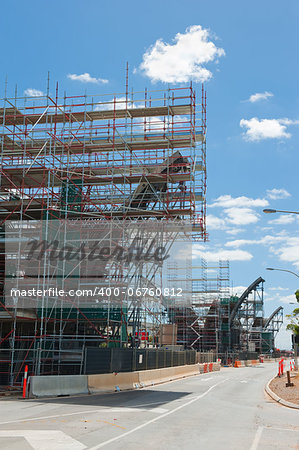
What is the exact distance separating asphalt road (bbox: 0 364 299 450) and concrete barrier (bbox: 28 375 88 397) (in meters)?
0.63

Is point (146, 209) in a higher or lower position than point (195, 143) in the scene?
lower

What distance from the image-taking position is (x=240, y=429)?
40.9 ft

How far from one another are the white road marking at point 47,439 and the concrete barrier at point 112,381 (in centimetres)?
1000

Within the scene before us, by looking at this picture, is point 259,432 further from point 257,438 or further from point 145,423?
point 145,423

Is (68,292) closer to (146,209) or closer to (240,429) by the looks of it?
(146,209)

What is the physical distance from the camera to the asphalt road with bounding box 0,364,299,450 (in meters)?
10.1

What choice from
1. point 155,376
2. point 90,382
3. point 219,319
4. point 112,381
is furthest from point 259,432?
point 219,319

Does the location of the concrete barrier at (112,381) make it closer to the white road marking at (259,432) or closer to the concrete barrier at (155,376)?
the concrete barrier at (155,376)

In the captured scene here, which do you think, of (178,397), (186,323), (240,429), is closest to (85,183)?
(178,397)

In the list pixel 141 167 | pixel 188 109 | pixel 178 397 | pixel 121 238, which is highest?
pixel 188 109

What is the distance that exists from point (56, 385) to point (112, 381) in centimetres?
358

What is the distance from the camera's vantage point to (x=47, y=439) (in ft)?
33.7

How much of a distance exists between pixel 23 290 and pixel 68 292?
2680mm

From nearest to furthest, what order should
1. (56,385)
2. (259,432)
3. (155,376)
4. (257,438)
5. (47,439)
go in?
(47,439)
(257,438)
(259,432)
(56,385)
(155,376)
